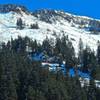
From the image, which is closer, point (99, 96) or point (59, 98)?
point (59, 98)

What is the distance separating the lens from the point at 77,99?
144 meters

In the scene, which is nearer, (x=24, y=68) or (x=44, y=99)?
(x=44, y=99)

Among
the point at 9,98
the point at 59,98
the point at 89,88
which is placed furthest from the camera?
the point at 89,88

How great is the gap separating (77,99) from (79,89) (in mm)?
5539

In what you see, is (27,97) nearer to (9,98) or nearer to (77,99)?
(9,98)

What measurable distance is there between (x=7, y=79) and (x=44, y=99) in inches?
507

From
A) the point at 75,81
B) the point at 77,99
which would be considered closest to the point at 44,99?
the point at 77,99

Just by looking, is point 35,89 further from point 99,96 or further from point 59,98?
point 99,96

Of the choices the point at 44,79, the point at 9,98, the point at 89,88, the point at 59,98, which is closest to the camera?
the point at 9,98

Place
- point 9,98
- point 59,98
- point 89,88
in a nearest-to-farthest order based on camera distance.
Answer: point 9,98
point 59,98
point 89,88

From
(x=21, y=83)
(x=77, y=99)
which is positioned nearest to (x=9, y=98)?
(x=21, y=83)

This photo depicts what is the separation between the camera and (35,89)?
137625mm

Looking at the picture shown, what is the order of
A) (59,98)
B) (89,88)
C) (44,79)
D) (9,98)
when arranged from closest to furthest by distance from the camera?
1. (9,98)
2. (59,98)
3. (44,79)
4. (89,88)

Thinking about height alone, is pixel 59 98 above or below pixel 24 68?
below
